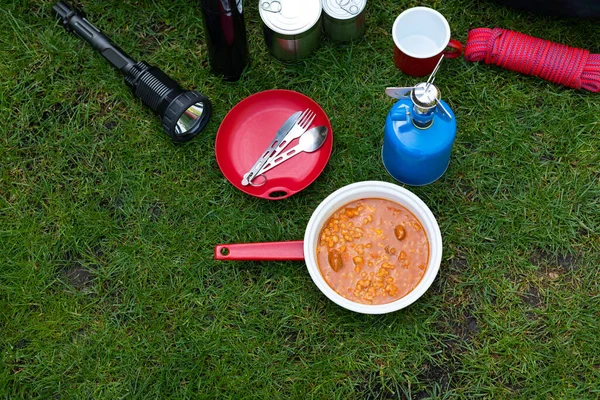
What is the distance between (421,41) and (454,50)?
5.0 inches

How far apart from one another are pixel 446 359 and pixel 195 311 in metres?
0.75

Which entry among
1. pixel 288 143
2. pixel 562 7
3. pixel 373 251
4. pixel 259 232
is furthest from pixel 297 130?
pixel 562 7

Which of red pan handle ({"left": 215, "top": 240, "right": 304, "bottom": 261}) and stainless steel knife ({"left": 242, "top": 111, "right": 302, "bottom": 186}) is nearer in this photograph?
red pan handle ({"left": 215, "top": 240, "right": 304, "bottom": 261})

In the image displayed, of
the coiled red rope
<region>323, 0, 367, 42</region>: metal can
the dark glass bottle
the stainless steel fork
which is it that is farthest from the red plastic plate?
the coiled red rope

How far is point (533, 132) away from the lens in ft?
7.03

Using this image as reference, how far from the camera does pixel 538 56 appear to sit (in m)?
2.10

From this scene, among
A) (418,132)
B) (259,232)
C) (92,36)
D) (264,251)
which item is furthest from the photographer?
(92,36)

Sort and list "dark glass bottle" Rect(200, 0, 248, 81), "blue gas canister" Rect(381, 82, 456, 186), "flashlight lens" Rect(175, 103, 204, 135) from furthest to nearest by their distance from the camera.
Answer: "flashlight lens" Rect(175, 103, 204, 135) < "dark glass bottle" Rect(200, 0, 248, 81) < "blue gas canister" Rect(381, 82, 456, 186)

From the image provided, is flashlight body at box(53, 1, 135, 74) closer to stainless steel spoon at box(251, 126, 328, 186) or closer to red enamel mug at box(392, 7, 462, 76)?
stainless steel spoon at box(251, 126, 328, 186)

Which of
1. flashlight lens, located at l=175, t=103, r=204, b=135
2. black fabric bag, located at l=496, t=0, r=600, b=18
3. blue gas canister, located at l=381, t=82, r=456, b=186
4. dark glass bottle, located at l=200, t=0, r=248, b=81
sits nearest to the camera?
blue gas canister, located at l=381, t=82, r=456, b=186

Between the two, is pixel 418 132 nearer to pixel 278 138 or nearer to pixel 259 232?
pixel 278 138

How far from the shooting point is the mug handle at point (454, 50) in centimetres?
208

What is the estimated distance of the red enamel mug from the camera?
2088mm

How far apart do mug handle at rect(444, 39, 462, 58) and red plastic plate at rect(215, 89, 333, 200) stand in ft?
1.43
